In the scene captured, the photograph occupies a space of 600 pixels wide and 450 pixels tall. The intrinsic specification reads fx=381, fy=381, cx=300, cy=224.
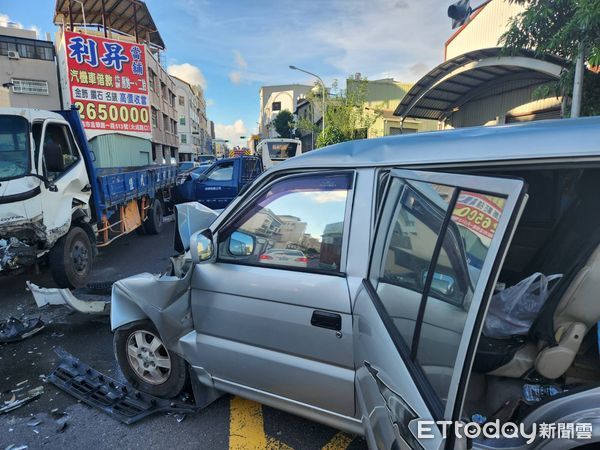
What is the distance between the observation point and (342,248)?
2.08m

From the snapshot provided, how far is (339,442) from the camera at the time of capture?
246 cm

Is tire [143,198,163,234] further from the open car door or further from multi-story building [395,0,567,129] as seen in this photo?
multi-story building [395,0,567,129]

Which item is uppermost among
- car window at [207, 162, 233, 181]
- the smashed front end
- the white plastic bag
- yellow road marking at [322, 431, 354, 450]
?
car window at [207, 162, 233, 181]

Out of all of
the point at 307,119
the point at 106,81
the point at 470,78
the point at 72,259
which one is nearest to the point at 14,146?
the point at 72,259

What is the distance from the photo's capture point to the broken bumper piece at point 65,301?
12.5 ft

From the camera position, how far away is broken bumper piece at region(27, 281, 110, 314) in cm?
380

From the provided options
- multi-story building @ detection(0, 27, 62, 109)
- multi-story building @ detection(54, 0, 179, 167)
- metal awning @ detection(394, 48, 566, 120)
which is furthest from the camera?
multi-story building @ detection(0, 27, 62, 109)

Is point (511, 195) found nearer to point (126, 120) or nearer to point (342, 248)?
point (342, 248)

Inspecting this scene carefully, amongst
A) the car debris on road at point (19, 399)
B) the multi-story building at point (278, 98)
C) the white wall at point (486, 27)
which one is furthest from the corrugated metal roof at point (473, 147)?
the multi-story building at point (278, 98)

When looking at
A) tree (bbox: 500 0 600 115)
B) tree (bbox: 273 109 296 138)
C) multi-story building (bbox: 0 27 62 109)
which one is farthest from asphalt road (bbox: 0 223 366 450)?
tree (bbox: 273 109 296 138)

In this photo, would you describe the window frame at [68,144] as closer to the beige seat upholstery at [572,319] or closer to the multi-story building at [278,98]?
the beige seat upholstery at [572,319]

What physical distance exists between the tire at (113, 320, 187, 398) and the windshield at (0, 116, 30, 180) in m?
3.35

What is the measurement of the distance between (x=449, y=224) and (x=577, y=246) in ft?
4.55

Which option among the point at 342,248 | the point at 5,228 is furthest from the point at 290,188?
the point at 5,228
